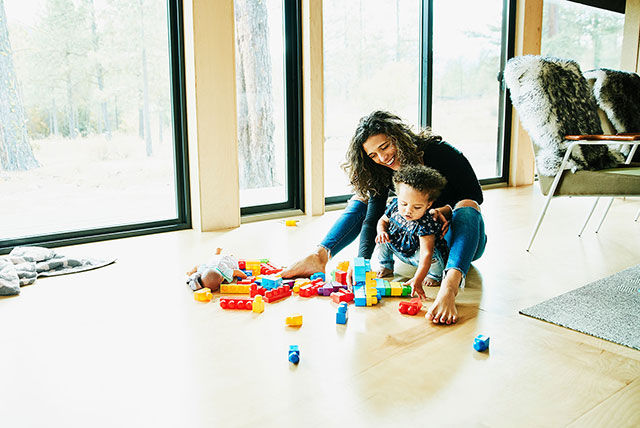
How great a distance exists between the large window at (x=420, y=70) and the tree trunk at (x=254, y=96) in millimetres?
561

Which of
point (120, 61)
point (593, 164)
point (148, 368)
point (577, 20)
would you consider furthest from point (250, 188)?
point (577, 20)

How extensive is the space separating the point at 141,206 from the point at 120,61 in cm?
91

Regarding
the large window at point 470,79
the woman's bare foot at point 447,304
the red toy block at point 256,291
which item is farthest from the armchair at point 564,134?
the large window at point 470,79

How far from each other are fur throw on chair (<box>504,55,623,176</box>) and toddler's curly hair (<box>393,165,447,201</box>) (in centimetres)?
110

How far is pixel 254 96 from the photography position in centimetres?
395

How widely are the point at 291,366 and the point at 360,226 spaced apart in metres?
1.05

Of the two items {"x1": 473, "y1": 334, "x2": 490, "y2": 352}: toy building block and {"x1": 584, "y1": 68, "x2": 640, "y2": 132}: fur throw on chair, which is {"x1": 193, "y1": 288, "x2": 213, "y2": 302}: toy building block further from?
{"x1": 584, "y1": 68, "x2": 640, "y2": 132}: fur throw on chair

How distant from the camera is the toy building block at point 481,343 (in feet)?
5.36

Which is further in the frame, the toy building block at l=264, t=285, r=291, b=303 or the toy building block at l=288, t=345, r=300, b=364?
the toy building block at l=264, t=285, r=291, b=303

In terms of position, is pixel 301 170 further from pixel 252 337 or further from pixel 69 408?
pixel 69 408

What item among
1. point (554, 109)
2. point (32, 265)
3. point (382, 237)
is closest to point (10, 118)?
point (32, 265)

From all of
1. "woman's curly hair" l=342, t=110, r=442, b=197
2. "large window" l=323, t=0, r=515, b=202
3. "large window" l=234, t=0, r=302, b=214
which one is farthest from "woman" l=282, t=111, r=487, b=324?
"large window" l=323, t=0, r=515, b=202

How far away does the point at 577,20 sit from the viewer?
6035 millimetres

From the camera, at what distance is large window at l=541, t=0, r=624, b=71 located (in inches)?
233
